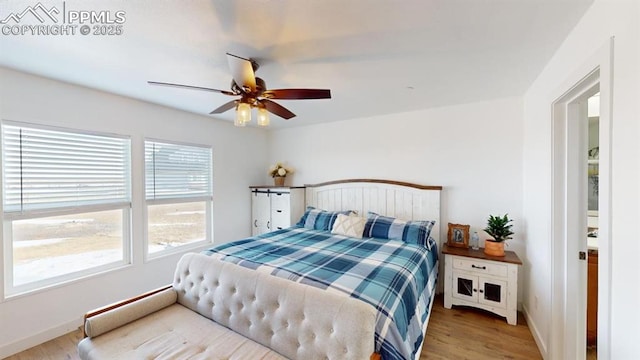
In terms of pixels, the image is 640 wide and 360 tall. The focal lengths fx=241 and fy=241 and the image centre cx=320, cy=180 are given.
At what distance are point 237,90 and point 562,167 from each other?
2496mm

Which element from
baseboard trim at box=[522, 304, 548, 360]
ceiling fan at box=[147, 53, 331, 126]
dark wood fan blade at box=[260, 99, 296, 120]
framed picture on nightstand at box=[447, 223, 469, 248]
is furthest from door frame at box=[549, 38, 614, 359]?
dark wood fan blade at box=[260, 99, 296, 120]

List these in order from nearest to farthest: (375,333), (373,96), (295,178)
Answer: (375,333) → (373,96) → (295,178)

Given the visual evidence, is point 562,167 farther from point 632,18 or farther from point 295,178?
point 295,178

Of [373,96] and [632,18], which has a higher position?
[373,96]

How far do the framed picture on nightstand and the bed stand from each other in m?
0.17

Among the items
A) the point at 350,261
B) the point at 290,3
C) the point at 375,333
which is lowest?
the point at 375,333

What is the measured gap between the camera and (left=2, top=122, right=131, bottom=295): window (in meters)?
2.15

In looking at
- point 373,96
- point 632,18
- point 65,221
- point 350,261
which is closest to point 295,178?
point 373,96

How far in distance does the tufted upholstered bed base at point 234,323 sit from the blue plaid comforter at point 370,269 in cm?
14

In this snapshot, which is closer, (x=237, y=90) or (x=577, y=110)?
(x=577, y=110)

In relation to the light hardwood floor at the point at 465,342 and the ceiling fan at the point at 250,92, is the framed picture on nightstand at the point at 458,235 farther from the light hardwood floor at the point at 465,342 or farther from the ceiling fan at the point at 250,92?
the ceiling fan at the point at 250,92

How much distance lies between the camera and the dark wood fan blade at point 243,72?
1643 mm

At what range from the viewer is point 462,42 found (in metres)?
1.65

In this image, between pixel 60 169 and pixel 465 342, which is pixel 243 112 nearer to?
pixel 60 169
